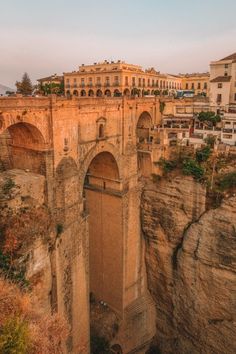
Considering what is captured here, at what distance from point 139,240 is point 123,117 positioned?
8.39m

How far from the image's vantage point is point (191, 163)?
1956 centimetres

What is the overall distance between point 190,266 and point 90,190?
25.7 ft

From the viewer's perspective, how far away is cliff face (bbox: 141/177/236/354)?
1823 centimetres

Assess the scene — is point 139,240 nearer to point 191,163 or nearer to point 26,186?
point 191,163

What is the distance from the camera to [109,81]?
4206 centimetres

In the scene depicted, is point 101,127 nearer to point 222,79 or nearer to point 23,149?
point 23,149

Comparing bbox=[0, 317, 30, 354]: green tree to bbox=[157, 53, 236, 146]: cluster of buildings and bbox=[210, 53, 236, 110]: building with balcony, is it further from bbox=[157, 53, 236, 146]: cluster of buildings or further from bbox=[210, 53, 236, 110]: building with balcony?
bbox=[210, 53, 236, 110]: building with balcony

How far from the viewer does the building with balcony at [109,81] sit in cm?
4156

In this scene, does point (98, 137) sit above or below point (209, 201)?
above

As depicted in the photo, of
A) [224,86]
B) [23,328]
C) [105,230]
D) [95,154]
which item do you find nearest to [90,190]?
[105,230]

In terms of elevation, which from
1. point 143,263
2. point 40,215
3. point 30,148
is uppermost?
point 30,148

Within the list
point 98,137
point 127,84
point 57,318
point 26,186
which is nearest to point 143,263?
point 98,137

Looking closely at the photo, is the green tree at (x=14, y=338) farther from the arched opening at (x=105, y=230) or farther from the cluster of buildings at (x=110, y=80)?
the cluster of buildings at (x=110, y=80)

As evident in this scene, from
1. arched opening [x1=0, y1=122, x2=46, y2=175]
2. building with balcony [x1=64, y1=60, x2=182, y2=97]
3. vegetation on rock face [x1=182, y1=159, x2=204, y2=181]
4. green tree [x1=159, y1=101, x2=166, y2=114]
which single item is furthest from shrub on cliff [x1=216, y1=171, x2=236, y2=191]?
building with balcony [x1=64, y1=60, x2=182, y2=97]
